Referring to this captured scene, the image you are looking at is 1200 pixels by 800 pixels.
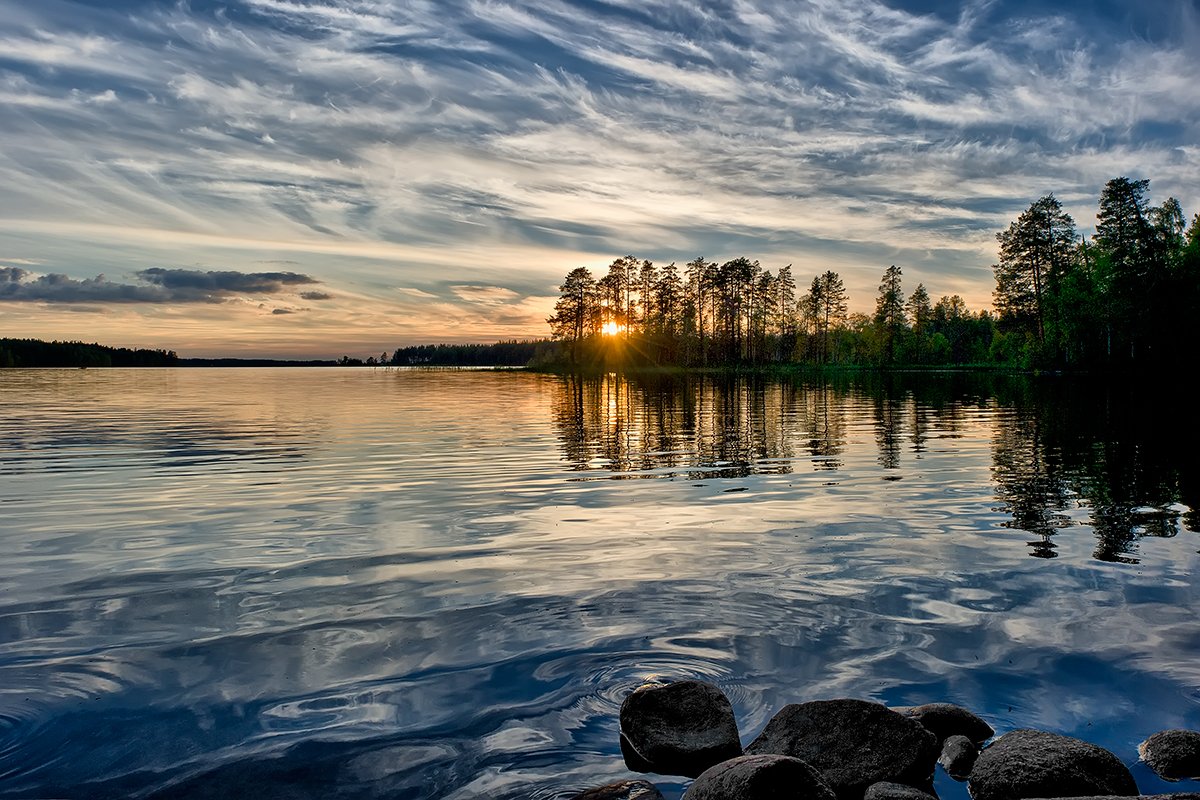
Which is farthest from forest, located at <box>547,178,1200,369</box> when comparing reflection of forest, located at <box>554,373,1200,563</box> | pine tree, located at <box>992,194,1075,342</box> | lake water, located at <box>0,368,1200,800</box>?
lake water, located at <box>0,368,1200,800</box>

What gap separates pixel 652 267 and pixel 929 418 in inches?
3984

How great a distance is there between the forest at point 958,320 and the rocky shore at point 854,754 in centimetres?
8241

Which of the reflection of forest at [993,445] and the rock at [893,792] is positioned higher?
the reflection of forest at [993,445]

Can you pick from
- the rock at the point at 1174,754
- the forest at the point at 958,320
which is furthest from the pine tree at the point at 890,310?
the rock at the point at 1174,754

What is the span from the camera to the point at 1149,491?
1591 cm

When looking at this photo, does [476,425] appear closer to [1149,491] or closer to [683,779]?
[1149,491]

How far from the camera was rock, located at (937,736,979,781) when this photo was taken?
5207mm

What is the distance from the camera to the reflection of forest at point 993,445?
1411cm

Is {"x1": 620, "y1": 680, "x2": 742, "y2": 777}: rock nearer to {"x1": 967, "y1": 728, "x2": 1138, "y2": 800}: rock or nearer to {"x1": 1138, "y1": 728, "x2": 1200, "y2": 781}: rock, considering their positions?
{"x1": 967, "y1": 728, "x2": 1138, "y2": 800}: rock

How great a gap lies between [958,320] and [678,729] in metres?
222

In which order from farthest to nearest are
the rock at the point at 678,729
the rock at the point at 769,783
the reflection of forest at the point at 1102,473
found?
the reflection of forest at the point at 1102,473
the rock at the point at 678,729
the rock at the point at 769,783

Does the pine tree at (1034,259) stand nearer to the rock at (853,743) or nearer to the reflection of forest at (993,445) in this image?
the reflection of forest at (993,445)

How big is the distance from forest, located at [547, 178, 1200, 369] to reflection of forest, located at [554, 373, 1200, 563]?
120 feet

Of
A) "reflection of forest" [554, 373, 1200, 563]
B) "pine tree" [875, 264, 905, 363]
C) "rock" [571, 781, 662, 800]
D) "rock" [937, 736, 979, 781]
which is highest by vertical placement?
"pine tree" [875, 264, 905, 363]
